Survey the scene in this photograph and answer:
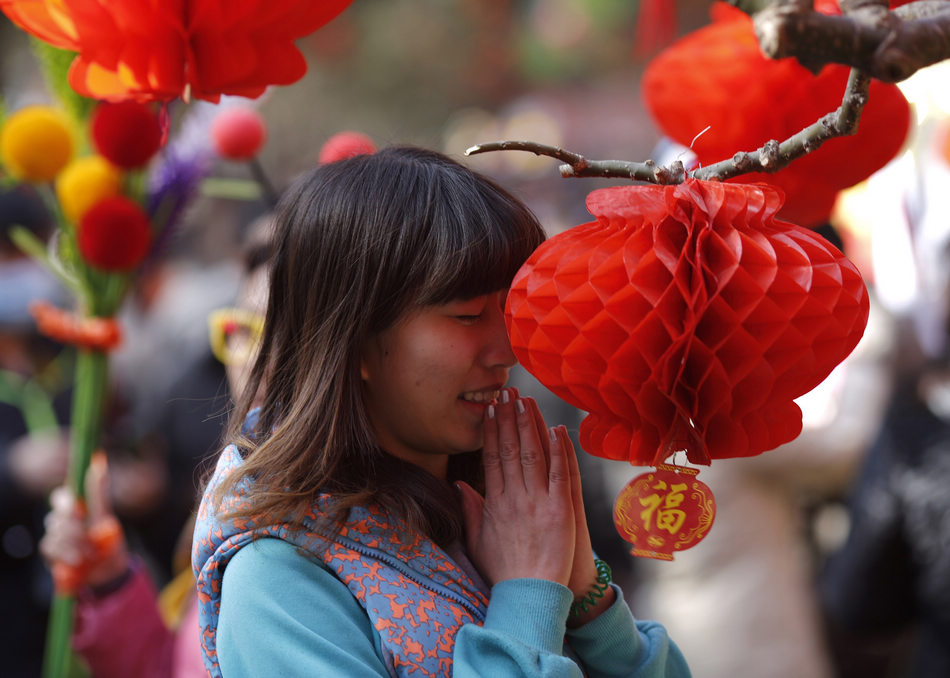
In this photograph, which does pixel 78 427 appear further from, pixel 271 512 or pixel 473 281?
pixel 473 281

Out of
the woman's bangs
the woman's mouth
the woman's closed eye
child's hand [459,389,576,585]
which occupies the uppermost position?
the woman's bangs

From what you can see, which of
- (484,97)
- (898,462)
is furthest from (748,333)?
(484,97)

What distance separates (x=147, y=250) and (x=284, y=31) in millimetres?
821

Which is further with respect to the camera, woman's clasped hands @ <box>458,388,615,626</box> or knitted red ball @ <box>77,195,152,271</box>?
knitted red ball @ <box>77,195,152,271</box>

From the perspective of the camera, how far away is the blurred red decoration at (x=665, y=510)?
93 cm

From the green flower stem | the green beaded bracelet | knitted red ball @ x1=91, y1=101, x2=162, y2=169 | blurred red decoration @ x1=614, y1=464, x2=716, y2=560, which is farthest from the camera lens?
the green flower stem

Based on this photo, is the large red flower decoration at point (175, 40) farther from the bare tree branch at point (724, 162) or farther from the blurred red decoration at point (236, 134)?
the blurred red decoration at point (236, 134)

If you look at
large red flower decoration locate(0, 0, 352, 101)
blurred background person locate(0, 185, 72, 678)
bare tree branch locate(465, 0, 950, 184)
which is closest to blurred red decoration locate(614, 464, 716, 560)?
bare tree branch locate(465, 0, 950, 184)

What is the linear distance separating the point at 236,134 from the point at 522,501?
106cm

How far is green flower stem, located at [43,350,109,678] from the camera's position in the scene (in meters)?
1.72

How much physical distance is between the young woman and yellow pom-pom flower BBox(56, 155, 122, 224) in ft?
2.22

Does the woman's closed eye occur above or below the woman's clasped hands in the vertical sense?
above

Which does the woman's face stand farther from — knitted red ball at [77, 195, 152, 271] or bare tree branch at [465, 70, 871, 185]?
knitted red ball at [77, 195, 152, 271]

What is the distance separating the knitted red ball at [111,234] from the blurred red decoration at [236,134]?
8.6 inches
